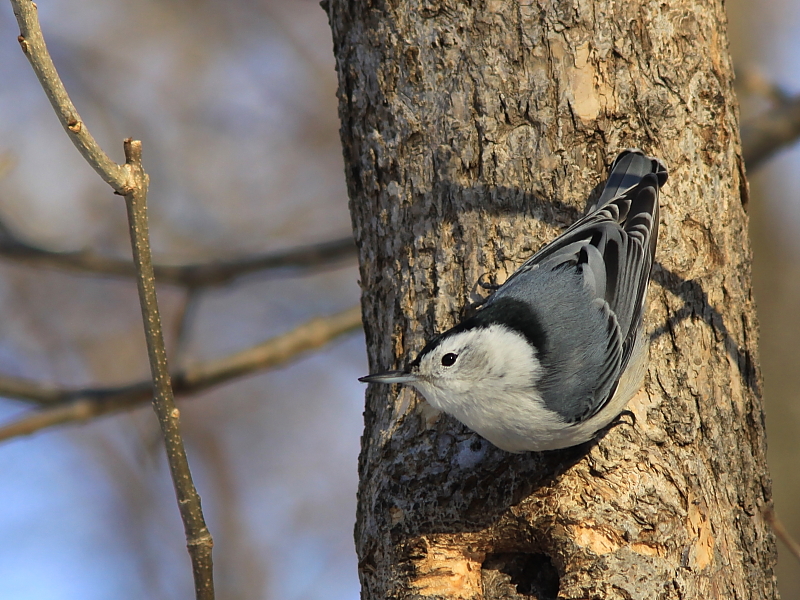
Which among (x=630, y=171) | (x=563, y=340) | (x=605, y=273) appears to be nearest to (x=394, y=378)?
(x=563, y=340)

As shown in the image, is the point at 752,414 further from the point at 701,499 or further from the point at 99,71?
the point at 99,71

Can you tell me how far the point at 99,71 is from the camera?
5660mm

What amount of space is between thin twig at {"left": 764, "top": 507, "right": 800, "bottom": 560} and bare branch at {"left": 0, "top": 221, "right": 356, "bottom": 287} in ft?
5.93

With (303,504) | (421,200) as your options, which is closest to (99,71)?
(303,504)

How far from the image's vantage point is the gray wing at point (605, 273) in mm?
2023

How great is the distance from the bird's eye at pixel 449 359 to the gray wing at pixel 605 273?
0.21 metres

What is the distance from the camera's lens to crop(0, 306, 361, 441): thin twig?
8.97 feet

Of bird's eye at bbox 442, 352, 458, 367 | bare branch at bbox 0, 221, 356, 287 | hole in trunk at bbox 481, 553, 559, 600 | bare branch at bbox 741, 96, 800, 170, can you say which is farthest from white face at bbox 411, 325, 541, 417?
bare branch at bbox 741, 96, 800, 170

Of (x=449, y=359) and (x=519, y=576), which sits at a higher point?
(x=449, y=359)

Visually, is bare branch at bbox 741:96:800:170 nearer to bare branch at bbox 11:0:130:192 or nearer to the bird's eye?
the bird's eye

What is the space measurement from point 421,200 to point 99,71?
171 inches

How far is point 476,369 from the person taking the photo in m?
2.07

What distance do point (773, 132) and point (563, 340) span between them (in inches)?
69.3

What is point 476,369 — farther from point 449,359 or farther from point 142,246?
point 142,246
